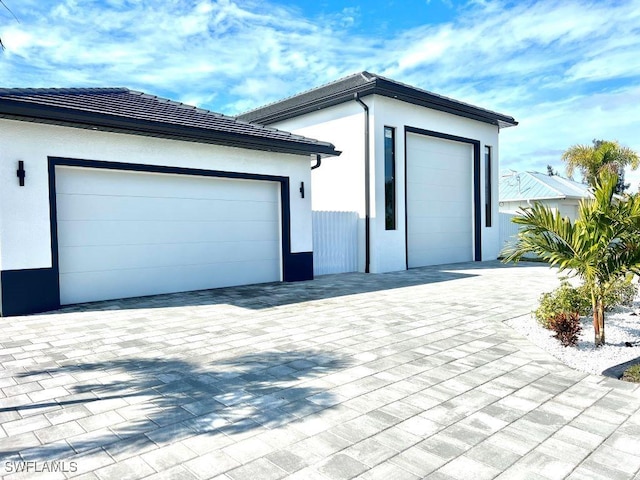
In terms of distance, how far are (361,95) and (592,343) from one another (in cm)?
872

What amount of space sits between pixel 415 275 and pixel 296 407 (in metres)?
8.57

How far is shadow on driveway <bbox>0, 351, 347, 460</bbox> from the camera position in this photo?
2.86 metres

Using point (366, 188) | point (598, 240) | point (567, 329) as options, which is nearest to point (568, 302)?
point (567, 329)

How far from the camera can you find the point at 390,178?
40.1 feet

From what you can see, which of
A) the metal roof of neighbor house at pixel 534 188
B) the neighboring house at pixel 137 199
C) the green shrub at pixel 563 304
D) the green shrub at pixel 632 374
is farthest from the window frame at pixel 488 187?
the green shrub at pixel 632 374

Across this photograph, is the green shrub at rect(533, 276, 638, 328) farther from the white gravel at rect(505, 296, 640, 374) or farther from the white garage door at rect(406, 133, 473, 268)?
the white garage door at rect(406, 133, 473, 268)

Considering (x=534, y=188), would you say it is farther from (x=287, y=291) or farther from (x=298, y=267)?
(x=287, y=291)

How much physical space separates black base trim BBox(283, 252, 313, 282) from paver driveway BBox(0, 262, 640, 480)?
150 inches

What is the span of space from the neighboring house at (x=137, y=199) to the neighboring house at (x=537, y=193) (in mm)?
13966

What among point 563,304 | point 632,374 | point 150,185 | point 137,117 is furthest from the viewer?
point 150,185

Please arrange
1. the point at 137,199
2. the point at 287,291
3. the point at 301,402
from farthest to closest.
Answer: the point at 287,291
the point at 137,199
the point at 301,402

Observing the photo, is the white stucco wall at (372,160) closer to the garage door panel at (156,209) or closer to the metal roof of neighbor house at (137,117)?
the metal roof of neighbor house at (137,117)

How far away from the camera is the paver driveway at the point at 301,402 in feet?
8.23

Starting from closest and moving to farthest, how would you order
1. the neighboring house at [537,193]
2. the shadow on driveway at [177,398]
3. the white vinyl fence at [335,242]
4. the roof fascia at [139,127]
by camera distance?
the shadow on driveway at [177,398], the roof fascia at [139,127], the white vinyl fence at [335,242], the neighboring house at [537,193]
